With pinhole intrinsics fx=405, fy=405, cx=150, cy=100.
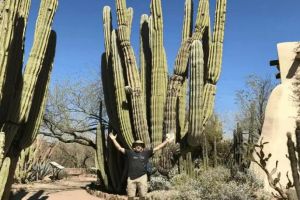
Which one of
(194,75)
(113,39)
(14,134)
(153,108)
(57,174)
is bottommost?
(57,174)

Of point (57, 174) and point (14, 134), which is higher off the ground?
point (14, 134)

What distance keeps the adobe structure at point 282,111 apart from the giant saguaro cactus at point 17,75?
7.19 m

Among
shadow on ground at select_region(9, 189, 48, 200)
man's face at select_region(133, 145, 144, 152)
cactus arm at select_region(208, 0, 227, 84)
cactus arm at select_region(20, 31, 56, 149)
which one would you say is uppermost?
cactus arm at select_region(208, 0, 227, 84)

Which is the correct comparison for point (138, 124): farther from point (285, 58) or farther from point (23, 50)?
point (285, 58)

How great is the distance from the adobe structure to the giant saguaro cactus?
719 cm

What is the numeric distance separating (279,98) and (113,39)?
592 cm

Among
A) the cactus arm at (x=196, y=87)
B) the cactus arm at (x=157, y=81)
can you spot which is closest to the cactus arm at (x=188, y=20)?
the cactus arm at (x=157, y=81)

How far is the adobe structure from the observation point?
1221cm

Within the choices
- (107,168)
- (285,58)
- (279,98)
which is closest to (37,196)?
(107,168)

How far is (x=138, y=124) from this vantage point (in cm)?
978

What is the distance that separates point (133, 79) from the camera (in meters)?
10.0

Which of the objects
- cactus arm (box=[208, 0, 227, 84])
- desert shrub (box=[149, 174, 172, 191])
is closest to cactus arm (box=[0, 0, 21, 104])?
desert shrub (box=[149, 174, 172, 191])

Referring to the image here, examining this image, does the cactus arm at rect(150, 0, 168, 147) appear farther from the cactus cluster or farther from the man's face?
the man's face

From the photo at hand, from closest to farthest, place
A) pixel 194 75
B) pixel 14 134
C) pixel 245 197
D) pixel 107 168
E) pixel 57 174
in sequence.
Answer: pixel 14 134 → pixel 245 197 → pixel 194 75 → pixel 107 168 → pixel 57 174
